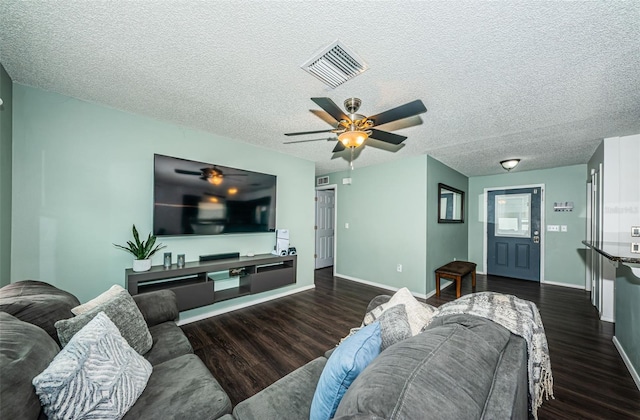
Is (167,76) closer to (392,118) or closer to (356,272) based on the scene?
(392,118)

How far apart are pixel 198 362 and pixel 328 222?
4.61m

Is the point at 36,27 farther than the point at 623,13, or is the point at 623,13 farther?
the point at 36,27

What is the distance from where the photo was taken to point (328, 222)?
5848 millimetres

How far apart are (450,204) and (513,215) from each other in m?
1.50

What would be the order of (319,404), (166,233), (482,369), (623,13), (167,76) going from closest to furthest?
(482,369), (319,404), (623,13), (167,76), (166,233)

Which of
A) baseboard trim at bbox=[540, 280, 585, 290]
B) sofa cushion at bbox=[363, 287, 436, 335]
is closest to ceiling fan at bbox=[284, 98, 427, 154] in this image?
sofa cushion at bbox=[363, 287, 436, 335]

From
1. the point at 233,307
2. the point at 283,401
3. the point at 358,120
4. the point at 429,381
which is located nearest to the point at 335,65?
the point at 358,120

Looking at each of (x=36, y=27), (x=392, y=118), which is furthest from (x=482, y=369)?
(x=36, y=27)

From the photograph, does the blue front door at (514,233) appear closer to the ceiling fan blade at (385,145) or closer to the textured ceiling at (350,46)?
the textured ceiling at (350,46)

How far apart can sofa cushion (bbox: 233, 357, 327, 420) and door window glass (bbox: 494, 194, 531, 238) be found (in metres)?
5.61

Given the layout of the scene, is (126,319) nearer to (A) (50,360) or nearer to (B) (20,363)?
(A) (50,360)

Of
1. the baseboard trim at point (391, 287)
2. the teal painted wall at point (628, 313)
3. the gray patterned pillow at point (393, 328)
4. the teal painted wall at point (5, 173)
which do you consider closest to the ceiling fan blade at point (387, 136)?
the gray patterned pillow at point (393, 328)

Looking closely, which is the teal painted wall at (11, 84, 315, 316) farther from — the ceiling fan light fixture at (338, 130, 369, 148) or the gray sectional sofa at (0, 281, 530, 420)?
the ceiling fan light fixture at (338, 130, 369, 148)

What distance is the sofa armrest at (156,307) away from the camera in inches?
69.5
